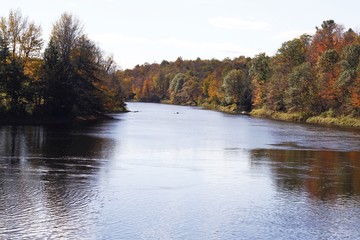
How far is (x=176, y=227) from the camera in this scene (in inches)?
602

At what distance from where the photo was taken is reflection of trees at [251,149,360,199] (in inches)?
863

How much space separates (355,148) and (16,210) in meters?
29.1

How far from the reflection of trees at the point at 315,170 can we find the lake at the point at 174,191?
5cm

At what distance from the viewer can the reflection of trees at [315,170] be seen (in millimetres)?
21922

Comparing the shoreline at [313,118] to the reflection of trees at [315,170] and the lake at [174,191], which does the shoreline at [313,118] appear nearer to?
the lake at [174,191]

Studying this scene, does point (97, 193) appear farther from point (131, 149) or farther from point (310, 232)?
point (131, 149)

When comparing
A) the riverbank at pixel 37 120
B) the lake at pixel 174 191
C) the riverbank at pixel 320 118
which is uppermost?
the riverbank at pixel 320 118

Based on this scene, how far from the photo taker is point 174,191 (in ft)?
67.0

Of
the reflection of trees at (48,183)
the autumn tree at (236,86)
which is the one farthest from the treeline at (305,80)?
the reflection of trees at (48,183)

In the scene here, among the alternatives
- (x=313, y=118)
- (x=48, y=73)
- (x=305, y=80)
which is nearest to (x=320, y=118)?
(x=313, y=118)

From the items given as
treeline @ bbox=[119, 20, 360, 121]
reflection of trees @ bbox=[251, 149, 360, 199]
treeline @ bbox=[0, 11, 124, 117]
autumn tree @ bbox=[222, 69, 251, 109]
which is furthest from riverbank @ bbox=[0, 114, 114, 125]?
autumn tree @ bbox=[222, 69, 251, 109]

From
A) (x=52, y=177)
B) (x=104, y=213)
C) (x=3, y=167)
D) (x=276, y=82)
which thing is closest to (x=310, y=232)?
(x=104, y=213)

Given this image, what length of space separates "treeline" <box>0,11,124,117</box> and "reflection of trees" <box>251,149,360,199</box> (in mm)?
30545

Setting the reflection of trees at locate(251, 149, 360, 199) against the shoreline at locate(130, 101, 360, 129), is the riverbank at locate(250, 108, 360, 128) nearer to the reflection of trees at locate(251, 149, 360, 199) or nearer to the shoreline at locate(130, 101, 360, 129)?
the shoreline at locate(130, 101, 360, 129)
